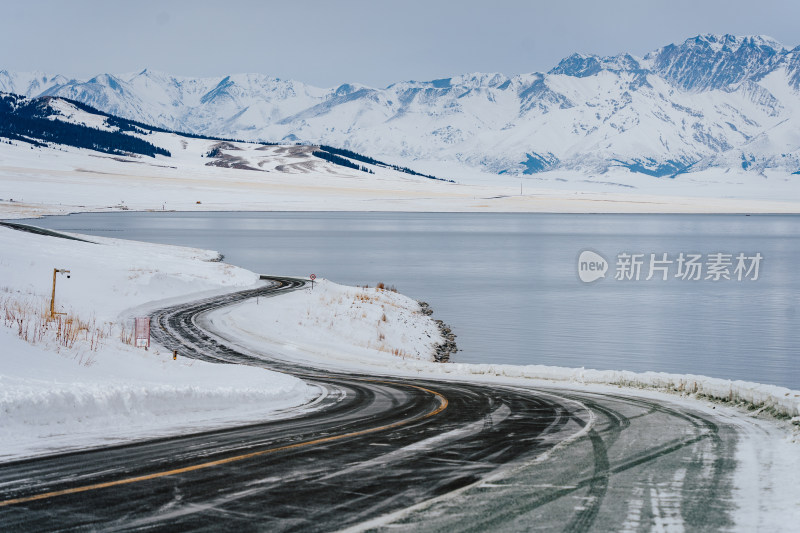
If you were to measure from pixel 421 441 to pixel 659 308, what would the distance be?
50.6 metres

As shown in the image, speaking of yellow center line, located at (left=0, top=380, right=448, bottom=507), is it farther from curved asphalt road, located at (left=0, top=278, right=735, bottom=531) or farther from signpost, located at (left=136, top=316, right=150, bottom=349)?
signpost, located at (left=136, top=316, right=150, bottom=349)

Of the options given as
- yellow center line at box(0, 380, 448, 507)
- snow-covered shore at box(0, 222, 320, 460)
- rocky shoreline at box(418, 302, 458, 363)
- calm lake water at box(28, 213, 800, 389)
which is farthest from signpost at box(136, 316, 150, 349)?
calm lake water at box(28, 213, 800, 389)

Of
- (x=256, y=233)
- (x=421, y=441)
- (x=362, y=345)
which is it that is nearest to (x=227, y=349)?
(x=362, y=345)

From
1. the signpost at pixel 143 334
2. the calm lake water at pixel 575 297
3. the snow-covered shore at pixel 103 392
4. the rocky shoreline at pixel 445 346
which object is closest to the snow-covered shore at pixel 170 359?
the snow-covered shore at pixel 103 392

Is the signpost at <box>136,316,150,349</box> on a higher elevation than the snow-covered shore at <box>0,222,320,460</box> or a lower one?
lower

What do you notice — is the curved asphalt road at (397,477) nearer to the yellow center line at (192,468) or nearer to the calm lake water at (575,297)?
the yellow center line at (192,468)

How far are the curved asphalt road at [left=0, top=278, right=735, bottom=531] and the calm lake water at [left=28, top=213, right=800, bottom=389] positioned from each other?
2493cm

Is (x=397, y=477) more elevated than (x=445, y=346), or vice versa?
(x=397, y=477)

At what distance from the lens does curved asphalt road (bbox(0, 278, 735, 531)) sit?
7618 mm

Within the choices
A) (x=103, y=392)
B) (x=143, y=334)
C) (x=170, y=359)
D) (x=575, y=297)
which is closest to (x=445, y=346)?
(x=143, y=334)

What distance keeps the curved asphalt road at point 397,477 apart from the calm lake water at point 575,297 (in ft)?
81.8

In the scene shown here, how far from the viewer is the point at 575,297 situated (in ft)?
214

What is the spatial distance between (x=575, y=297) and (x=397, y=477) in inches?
2271

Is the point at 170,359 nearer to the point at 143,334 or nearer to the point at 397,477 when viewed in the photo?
the point at 143,334
